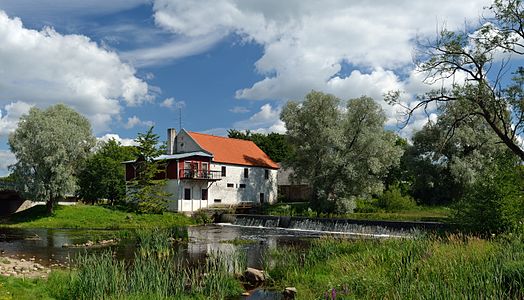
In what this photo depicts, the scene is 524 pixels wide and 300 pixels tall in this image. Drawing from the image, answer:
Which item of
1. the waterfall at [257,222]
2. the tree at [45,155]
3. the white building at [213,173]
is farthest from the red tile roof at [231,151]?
the tree at [45,155]

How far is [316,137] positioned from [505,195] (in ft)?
76.0

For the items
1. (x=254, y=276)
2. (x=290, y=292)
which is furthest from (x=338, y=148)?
(x=290, y=292)

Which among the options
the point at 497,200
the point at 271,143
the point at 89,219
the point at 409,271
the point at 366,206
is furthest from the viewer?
the point at 271,143

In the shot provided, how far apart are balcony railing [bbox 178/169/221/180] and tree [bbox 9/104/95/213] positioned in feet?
29.6

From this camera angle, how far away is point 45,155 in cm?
3538

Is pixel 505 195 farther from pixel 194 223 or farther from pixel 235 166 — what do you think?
pixel 235 166

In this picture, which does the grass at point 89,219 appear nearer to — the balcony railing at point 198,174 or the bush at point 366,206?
the balcony railing at point 198,174

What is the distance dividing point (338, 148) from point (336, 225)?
30.3ft

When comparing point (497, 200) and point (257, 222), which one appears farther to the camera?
point (257, 222)

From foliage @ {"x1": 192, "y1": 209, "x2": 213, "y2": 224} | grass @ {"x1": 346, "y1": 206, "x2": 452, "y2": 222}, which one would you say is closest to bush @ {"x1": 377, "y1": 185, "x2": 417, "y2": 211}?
grass @ {"x1": 346, "y1": 206, "x2": 452, "y2": 222}

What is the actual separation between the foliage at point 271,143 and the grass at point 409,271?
53.5 meters

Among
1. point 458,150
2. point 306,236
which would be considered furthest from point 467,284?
point 458,150

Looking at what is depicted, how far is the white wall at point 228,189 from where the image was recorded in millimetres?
40625

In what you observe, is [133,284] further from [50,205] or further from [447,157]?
[447,157]
